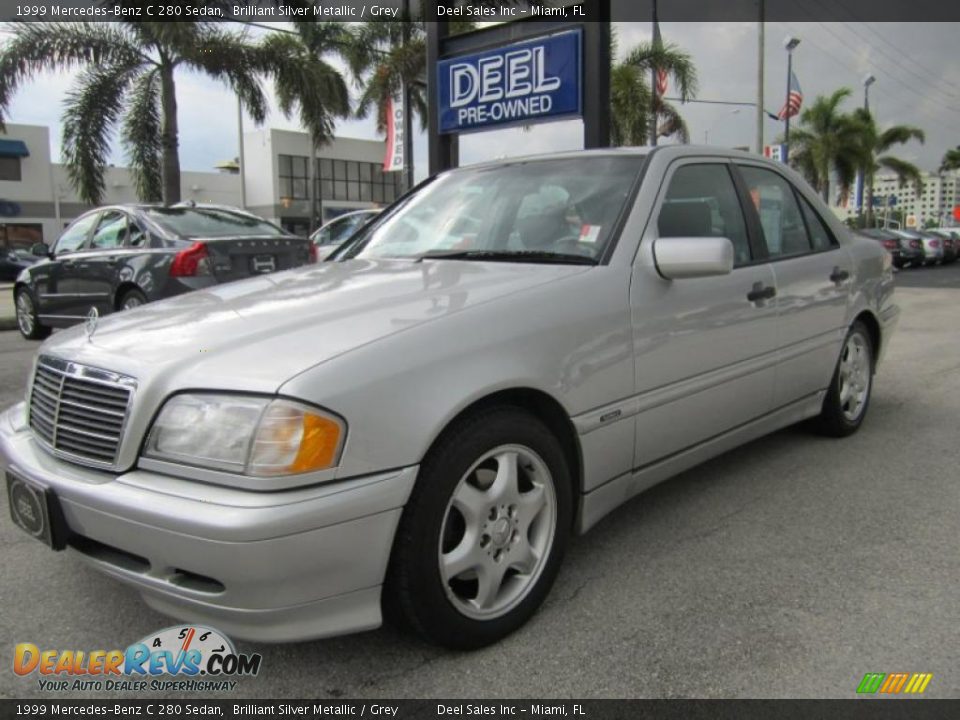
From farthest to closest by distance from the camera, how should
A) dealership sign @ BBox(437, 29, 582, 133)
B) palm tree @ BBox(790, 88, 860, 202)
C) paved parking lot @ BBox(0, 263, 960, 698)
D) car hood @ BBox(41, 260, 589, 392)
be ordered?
palm tree @ BBox(790, 88, 860, 202), dealership sign @ BBox(437, 29, 582, 133), paved parking lot @ BBox(0, 263, 960, 698), car hood @ BBox(41, 260, 589, 392)

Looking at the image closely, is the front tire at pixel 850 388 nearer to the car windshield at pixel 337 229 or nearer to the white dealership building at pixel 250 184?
the car windshield at pixel 337 229

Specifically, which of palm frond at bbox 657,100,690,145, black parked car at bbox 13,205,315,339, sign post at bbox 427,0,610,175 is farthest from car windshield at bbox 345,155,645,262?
palm frond at bbox 657,100,690,145

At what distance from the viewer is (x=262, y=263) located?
7641 mm

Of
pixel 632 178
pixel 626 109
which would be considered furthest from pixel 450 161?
pixel 626 109

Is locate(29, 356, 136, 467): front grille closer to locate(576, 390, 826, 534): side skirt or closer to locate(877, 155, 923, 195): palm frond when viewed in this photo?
locate(576, 390, 826, 534): side skirt

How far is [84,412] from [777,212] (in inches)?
127

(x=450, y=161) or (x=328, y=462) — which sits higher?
(x=450, y=161)

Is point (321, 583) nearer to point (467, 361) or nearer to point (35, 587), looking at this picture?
point (467, 361)

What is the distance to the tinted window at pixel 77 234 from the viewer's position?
847cm

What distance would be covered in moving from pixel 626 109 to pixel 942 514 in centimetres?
2032

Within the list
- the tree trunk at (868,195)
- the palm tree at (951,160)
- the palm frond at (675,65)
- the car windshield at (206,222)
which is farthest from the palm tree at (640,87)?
the palm tree at (951,160)

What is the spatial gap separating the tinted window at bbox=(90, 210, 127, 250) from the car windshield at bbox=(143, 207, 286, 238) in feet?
1.20

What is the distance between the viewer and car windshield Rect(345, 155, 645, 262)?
9.78ft
